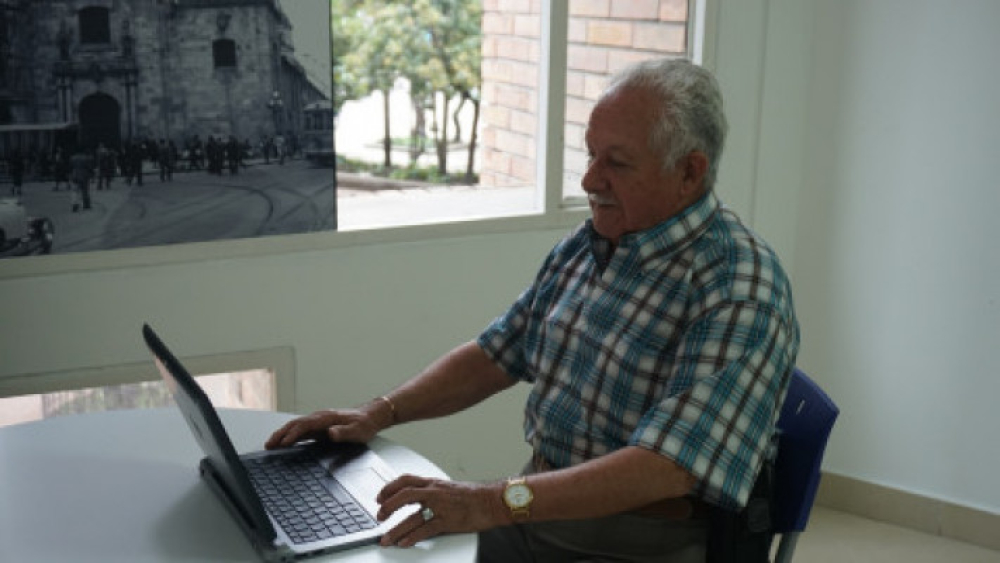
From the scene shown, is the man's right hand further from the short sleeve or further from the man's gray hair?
the man's gray hair

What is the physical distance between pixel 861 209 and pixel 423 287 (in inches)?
50.0

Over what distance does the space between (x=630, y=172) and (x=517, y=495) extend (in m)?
0.55

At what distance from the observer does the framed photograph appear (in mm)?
2600

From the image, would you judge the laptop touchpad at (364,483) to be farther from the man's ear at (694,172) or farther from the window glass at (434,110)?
the window glass at (434,110)

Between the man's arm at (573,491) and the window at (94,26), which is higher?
the window at (94,26)

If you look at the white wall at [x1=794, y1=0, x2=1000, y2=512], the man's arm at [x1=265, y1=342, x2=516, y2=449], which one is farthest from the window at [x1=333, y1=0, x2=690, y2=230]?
the man's arm at [x1=265, y1=342, x2=516, y2=449]

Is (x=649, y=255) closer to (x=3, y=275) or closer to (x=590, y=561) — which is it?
(x=590, y=561)

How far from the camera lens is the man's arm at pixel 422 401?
195 centimetres

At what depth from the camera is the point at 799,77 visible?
344cm

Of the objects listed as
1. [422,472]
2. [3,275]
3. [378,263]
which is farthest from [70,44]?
[422,472]

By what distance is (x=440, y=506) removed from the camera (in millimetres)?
1646

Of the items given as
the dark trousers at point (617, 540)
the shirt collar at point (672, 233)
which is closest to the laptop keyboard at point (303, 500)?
the dark trousers at point (617, 540)

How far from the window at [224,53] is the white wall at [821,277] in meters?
0.47

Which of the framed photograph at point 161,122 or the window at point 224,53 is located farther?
the window at point 224,53
